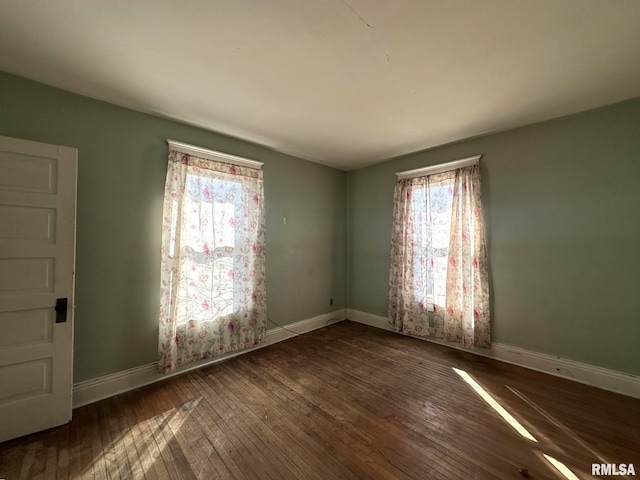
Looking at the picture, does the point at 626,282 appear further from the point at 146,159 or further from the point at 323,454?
the point at 146,159

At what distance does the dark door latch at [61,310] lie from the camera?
183 centimetres

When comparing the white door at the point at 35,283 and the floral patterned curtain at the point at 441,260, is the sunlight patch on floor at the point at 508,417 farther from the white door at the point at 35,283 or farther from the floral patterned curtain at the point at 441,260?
the white door at the point at 35,283

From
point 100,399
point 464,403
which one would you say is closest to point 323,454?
point 464,403

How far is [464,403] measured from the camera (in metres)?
2.11

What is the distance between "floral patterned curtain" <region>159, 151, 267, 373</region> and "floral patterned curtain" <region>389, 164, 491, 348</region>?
1.96m

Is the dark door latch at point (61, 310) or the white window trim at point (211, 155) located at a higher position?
the white window trim at point (211, 155)

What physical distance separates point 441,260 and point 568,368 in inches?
60.9

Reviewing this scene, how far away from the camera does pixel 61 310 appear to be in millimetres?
1836

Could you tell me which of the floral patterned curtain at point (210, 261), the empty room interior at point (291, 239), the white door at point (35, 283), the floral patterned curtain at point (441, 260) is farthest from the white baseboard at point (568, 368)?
the white door at point (35, 283)

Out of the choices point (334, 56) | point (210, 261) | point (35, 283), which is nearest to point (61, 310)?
point (35, 283)

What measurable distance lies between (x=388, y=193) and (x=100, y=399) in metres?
4.03

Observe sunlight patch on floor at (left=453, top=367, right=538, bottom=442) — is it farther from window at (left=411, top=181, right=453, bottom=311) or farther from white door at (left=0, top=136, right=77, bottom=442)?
white door at (left=0, top=136, right=77, bottom=442)

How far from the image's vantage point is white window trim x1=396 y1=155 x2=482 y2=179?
119 inches

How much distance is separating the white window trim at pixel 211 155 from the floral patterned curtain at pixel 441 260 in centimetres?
211
